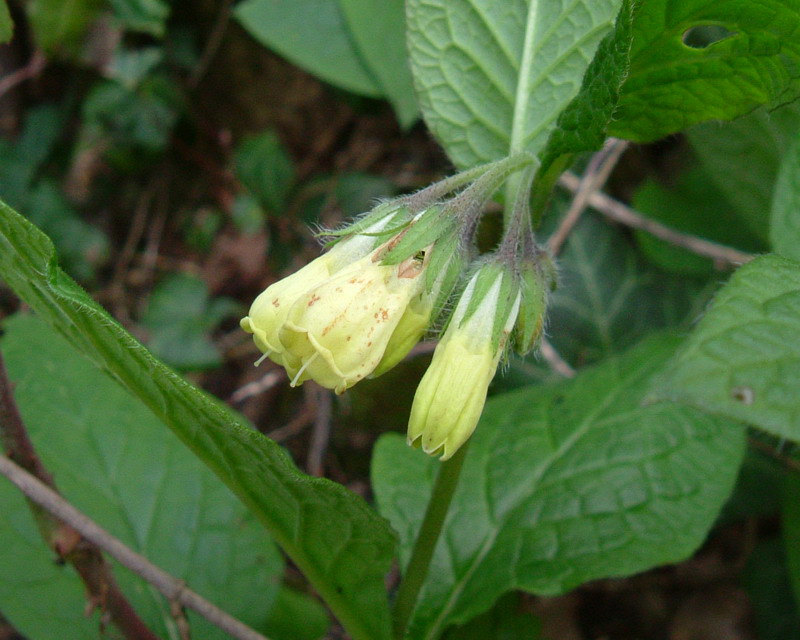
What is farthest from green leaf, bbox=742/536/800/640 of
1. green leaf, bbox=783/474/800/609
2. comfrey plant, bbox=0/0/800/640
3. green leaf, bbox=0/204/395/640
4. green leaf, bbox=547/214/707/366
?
green leaf, bbox=0/204/395/640

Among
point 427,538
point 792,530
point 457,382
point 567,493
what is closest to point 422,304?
point 457,382

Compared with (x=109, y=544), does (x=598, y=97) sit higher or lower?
higher

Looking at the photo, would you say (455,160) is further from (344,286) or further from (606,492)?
(606,492)

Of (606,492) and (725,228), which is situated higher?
(606,492)

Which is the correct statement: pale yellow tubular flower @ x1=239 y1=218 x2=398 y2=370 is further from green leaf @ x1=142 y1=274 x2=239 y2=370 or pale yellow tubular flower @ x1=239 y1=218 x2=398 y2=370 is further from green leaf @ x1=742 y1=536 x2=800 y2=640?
green leaf @ x1=142 y1=274 x2=239 y2=370

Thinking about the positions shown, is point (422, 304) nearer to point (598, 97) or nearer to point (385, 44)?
point (598, 97)

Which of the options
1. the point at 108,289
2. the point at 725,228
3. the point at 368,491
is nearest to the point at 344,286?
the point at 368,491
